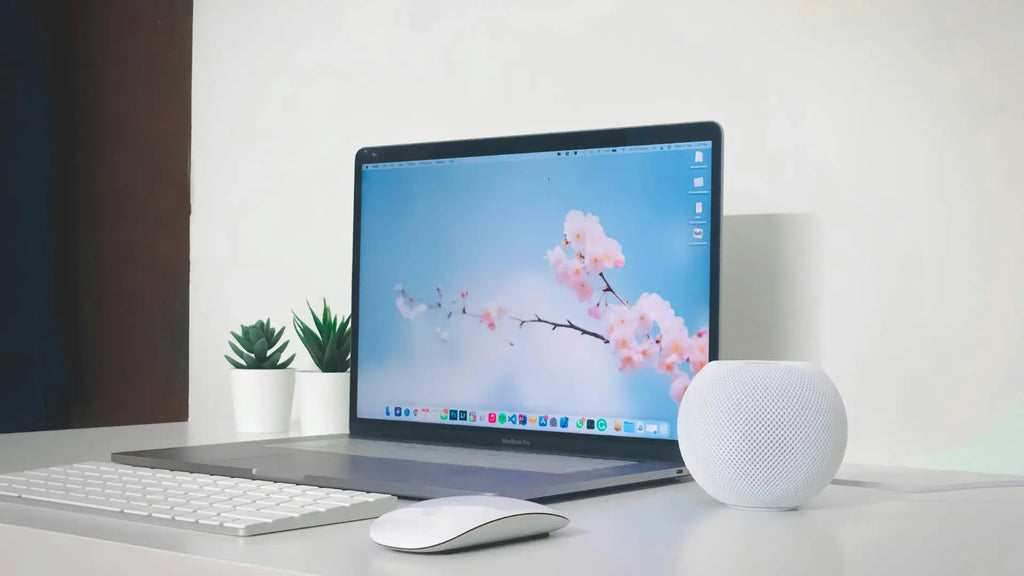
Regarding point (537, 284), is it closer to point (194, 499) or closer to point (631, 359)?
point (631, 359)

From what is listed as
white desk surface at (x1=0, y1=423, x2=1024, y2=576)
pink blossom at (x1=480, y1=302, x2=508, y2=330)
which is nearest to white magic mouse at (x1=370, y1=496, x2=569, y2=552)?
white desk surface at (x1=0, y1=423, x2=1024, y2=576)

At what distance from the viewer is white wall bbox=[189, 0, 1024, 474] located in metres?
1.00

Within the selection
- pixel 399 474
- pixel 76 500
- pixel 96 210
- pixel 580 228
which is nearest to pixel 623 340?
pixel 580 228

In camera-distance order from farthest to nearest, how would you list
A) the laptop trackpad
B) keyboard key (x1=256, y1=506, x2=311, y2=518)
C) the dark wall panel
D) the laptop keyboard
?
the dark wall panel
the laptop keyboard
the laptop trackpad
keyboard key (x1=256, y1=506, x2=311, y2=518)

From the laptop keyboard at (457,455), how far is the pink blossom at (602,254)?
0.61ft

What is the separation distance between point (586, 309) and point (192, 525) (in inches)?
19.0

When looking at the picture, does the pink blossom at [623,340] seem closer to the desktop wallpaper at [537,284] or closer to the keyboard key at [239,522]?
the desktop wallpaper at [537,284]

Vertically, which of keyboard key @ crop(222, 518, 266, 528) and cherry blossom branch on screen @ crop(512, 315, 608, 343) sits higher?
cherry blossom branch on screen @ crop(512, 315, 608, 343)

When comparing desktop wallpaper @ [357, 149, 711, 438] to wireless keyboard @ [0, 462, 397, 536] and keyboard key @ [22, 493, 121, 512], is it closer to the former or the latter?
wireless keyboard @ [0, 462, 397, 536]

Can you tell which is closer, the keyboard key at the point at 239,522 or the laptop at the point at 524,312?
the keyboard key at the point at 239,522

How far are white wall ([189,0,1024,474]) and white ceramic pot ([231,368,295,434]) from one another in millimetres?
196

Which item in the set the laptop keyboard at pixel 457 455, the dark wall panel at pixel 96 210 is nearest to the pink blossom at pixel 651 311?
the laptop keyboard at pixel 457 455

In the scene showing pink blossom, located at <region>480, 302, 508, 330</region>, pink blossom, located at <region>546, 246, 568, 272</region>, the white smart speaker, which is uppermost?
pink blossom, located at <region>546, 246, 568, 272</region>

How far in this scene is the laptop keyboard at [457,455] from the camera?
3.02 feet
